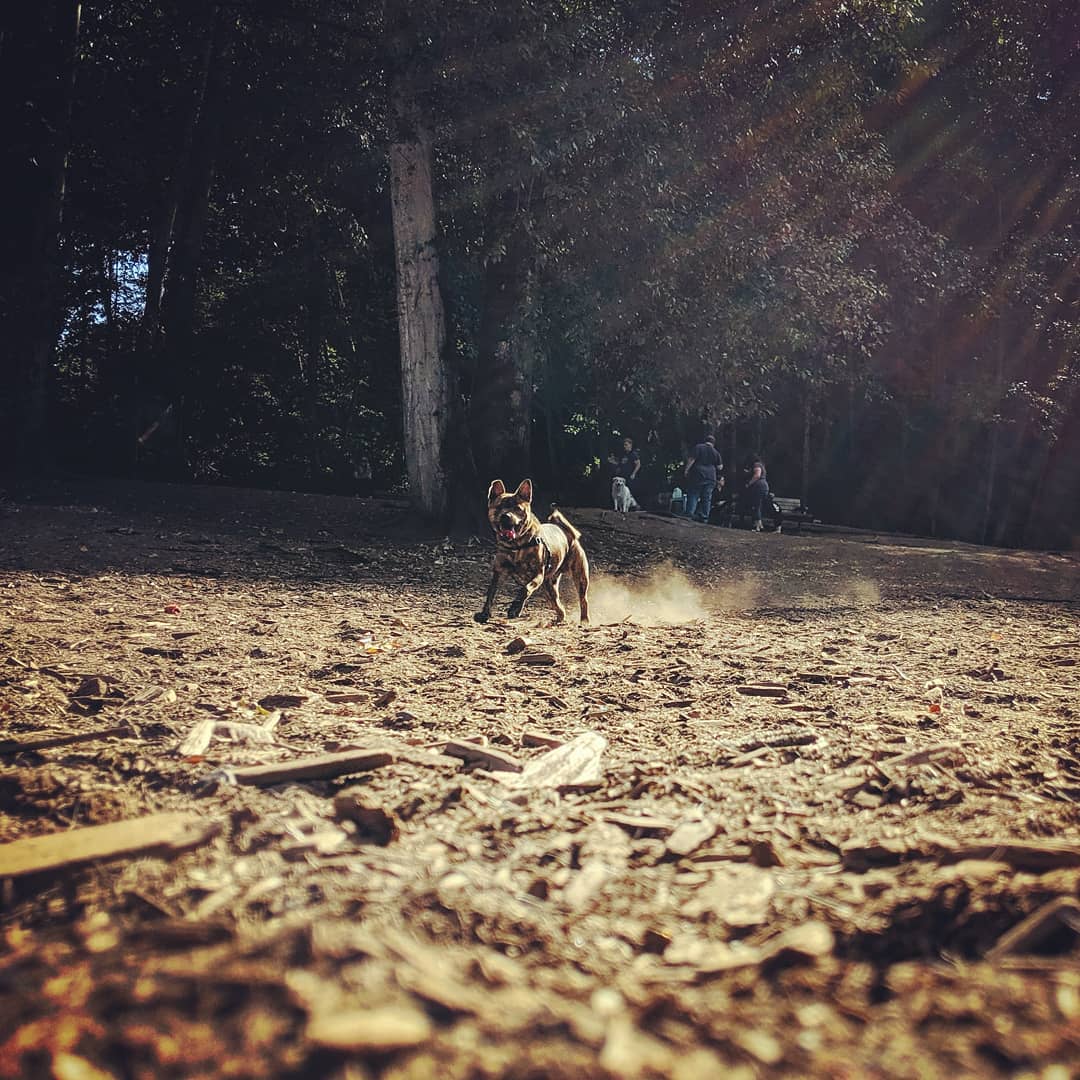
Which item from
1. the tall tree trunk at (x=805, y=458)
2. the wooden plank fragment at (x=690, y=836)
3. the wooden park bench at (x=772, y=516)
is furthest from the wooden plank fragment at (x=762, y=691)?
the tall tree trunk at (x=805, y=458)

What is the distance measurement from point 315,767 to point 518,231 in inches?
414

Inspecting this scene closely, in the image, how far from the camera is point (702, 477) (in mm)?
20078

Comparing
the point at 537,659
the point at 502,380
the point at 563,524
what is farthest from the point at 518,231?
the point at 537,659

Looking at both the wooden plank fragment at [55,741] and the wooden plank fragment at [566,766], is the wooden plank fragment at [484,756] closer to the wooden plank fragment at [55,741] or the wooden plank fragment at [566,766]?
the wooden plank fragment at [566,766]

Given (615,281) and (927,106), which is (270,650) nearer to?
(615,281)

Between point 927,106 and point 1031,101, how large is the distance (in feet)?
8.26

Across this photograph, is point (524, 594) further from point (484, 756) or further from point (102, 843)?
point (102, 843)

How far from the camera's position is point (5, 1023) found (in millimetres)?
1690

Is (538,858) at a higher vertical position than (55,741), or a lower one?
lower

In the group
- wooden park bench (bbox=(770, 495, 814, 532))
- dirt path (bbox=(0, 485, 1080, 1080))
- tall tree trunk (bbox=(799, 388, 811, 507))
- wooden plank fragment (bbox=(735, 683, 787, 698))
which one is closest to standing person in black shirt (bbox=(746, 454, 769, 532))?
wooden park bench (bbox=(770, 495, 814, 532))

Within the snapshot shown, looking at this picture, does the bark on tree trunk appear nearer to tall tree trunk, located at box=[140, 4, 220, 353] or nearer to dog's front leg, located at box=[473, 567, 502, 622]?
dog's front leg, located at box=[473, 567, 502, 622]

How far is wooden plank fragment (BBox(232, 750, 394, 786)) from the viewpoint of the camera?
10.5 ft

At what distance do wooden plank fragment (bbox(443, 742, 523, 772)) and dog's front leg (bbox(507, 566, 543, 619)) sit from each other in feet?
14.7

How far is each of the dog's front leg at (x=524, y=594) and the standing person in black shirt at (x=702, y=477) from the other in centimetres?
1220
